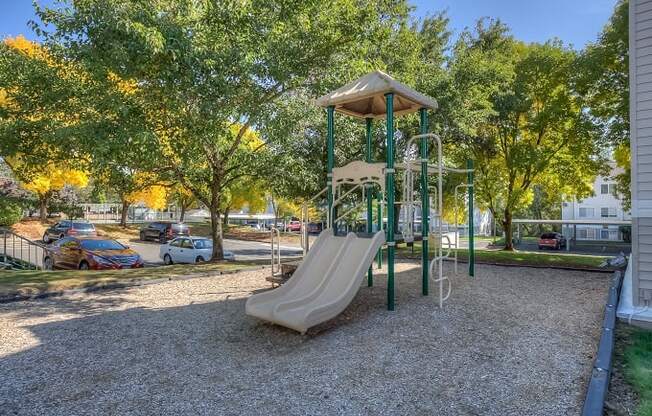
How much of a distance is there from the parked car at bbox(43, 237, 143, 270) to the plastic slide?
840cm

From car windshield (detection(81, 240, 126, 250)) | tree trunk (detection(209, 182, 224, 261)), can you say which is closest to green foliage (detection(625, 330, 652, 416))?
tree trunk (detection(209, 182, 224, 261))

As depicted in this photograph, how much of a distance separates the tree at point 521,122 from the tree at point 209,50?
566 centimetres

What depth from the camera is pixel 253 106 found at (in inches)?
351

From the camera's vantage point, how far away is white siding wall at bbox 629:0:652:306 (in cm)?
554

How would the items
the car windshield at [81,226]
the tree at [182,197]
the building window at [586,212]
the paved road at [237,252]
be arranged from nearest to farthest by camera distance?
the paved road at [237,252]
the tree at [182,197]
the car windshield at [81,226]
the building window at [586,212]

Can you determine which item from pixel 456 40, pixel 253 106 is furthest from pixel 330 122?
pixel 456 40

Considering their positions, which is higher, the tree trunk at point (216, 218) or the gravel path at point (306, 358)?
the tree trunk at point (216, 218)

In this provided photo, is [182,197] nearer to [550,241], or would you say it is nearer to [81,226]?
[81,226]

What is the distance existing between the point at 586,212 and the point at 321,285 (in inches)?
1671

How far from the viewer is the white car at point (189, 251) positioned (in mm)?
15977

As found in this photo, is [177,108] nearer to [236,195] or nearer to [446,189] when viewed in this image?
[446,189]

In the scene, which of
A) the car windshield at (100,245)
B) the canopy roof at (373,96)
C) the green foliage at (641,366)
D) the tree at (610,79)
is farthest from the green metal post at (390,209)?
the car windshield at (100,245)

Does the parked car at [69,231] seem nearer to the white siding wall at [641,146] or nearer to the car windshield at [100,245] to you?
the car windshield at [100,245]

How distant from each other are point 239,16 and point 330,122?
3.54 metres
